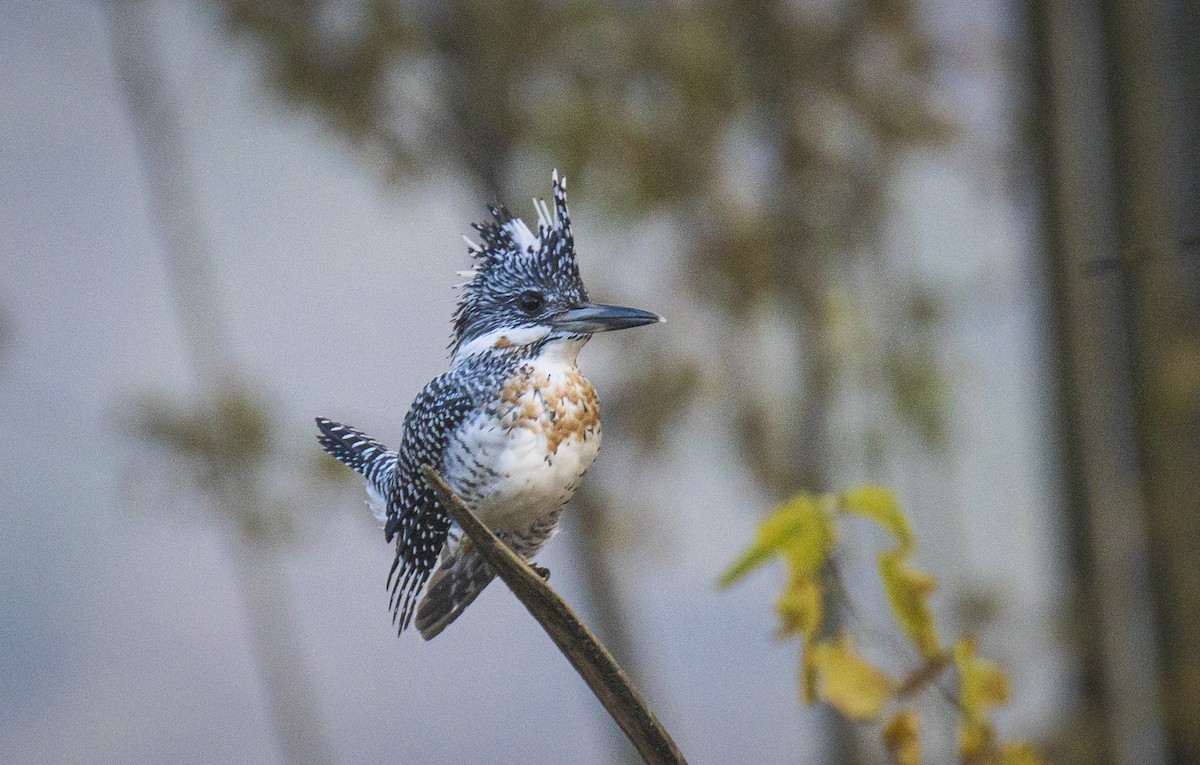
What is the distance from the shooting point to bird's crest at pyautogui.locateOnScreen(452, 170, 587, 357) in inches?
15.2

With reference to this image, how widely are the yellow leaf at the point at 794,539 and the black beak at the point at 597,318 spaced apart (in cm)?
10

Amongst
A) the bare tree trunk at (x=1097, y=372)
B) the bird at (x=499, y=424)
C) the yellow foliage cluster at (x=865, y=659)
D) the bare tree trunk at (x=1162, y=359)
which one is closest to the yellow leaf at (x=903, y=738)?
the yellow foliage cluster at (x=865, y=659)

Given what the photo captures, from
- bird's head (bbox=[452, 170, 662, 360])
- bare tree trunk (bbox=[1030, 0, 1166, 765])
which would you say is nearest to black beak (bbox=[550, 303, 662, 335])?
bird's head (bbox=[452, 170, 662, 360])

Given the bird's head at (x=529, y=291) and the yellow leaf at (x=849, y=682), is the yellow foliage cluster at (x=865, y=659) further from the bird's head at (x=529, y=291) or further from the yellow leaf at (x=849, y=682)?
the bird's head at (x=529, y=291)

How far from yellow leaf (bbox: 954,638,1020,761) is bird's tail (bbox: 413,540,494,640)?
19cm

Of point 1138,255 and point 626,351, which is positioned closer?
point 1138,255

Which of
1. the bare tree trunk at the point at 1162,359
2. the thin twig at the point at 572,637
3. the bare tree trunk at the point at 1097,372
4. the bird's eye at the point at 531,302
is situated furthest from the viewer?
the bare tree trunk at the point at 1162,359

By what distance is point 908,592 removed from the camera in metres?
0.37

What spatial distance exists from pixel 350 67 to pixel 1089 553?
1196 millimetres

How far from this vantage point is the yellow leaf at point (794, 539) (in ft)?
1.28

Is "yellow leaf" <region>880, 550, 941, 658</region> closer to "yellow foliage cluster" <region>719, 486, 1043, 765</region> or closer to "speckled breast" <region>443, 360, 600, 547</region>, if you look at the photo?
"yellow foliage cluster" <region>719, 486, 1043, 765</region>

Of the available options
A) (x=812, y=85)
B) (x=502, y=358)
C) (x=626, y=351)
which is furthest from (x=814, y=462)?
(x=502, y=358)

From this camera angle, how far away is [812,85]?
81.0 inches

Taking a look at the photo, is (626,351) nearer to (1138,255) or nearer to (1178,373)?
(1178,373)
